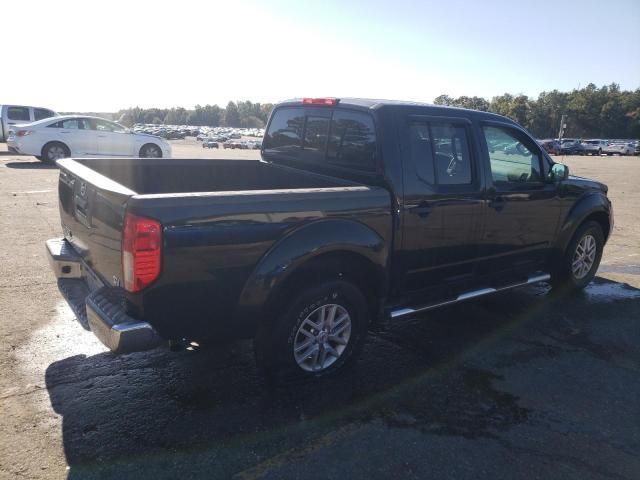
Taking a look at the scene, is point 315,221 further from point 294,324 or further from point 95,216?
point 95,216

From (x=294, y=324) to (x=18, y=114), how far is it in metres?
20.0

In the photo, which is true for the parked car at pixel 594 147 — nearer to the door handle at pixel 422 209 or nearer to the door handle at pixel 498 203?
the door handle at pixel 498 203

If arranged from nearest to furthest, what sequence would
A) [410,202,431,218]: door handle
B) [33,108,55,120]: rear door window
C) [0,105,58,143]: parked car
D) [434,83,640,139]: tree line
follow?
[410,202,431,218]: door handle, [0,105,58,143]: parked car, [33,108,55,120]: rear door window, [434,83,640,139]: tree line

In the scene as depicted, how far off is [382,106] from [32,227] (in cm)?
617

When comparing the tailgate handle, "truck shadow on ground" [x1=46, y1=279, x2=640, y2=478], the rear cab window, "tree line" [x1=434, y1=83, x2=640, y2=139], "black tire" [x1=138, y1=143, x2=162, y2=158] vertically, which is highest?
"tree line" [x1=434, y1=83, x2=640, y2=139]

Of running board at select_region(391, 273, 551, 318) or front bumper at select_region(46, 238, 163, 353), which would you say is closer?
front bumper at select_region(46, 238, 163, 353)

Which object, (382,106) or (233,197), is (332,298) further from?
(382,106)

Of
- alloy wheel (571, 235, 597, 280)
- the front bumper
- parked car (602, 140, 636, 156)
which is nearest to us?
the front bumper

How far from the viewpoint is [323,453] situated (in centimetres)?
287

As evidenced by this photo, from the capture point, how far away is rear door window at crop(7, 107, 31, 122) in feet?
62.3

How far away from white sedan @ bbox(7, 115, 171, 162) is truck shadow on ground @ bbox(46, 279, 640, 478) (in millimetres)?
13317

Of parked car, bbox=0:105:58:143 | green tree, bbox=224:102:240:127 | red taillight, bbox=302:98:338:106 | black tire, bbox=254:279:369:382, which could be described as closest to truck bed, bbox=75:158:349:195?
red taillight, bbox=302:98:338:106

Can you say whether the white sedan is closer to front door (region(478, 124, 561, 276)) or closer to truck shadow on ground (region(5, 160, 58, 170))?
truck shadow on ground (region(5, 160, 58, 170))

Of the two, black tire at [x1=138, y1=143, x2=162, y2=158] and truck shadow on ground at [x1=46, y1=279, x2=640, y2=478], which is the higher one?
black tire at [x1=138, y1=143, x2=162, y2=158]
